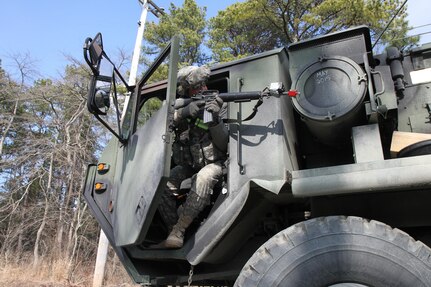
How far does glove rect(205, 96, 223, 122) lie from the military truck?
0.60 ft

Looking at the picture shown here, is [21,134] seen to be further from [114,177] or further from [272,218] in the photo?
[272,218]

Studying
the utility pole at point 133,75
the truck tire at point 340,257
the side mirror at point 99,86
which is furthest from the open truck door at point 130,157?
the utility pole at point 133,75

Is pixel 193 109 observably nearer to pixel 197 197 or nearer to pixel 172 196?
pixel 197 197

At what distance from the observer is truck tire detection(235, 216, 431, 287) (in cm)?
206

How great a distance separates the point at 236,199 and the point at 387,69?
1.71 metres

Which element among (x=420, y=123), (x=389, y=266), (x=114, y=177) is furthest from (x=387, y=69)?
(x=114, y=177)

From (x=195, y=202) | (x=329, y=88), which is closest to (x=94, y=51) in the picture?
(x=195, y=202)

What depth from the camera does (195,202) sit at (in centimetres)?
307

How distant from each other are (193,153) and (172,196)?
1.40 feet

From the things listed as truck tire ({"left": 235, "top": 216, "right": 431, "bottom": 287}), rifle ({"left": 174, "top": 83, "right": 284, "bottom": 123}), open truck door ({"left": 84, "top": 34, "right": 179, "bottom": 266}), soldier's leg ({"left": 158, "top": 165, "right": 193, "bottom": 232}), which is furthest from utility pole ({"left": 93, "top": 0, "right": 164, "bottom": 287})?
truck tire ({"left": 235, "top": 216, "right": 431, "bottom": 287})

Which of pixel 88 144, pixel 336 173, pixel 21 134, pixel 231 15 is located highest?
pixel 231 15

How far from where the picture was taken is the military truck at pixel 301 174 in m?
2.18

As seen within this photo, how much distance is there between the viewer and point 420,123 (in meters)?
3.16

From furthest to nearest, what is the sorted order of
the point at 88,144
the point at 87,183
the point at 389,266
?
the point at 88,144
the point at 87,183
the point at 389,266
